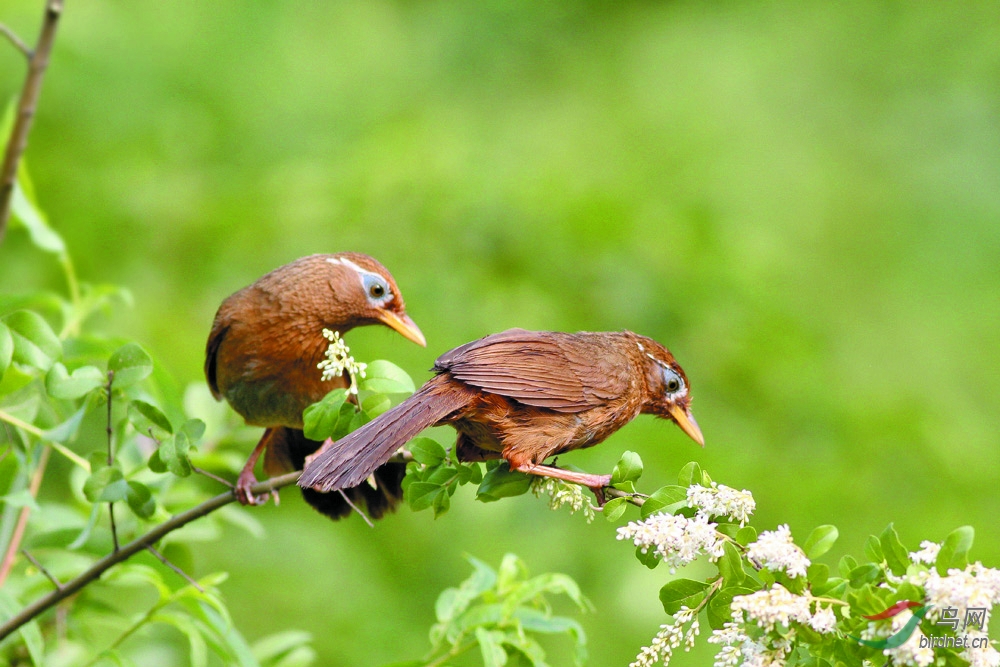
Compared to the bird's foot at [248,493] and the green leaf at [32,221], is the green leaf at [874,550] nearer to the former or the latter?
the bird's foot at [248,493]

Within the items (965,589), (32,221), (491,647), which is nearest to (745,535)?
(965,589)

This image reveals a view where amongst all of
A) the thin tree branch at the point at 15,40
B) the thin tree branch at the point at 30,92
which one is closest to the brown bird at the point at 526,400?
the thin tree branch at the point at 30,92

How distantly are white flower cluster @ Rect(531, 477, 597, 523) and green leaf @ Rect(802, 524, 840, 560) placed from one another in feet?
1.41

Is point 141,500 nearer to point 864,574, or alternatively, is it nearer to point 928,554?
point 864,574

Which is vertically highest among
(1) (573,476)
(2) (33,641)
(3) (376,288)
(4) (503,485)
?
(3) (376,288)

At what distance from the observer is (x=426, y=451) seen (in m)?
2.43

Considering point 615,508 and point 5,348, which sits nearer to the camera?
point 615,508

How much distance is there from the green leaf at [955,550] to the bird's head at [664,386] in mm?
1434

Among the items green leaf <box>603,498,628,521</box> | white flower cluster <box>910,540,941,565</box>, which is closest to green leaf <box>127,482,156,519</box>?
green leaf <box>603,498,628,521</box>

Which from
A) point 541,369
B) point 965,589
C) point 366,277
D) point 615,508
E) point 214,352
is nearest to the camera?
point 965,589

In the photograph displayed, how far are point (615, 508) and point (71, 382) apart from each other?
126 cm

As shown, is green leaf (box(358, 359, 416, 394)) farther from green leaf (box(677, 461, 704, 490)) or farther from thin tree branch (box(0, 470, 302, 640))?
green leaf (box(677, 461, 704, 490))

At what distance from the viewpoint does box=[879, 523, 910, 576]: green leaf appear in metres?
2.01

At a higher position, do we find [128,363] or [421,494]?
[421,494]
